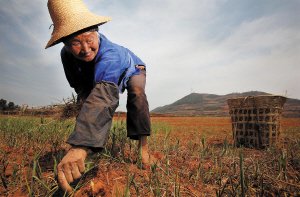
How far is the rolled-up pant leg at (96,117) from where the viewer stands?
1392 millimetres

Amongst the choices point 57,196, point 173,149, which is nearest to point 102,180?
point 57,196

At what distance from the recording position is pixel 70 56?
258 centimetres

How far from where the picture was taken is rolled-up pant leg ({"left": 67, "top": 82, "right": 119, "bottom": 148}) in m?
1.39

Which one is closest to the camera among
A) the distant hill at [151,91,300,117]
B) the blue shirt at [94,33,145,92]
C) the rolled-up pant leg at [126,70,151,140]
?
the blue shirt at [94,33,145,92]

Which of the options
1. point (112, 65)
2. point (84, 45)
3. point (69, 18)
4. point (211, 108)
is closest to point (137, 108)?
point (112, 65)

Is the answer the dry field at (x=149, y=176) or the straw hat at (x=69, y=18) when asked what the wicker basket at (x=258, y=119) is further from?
the straw hat at (x=69, y=18)

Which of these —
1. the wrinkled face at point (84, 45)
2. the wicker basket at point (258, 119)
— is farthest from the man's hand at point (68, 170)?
the wicker basket at point (258, 119)

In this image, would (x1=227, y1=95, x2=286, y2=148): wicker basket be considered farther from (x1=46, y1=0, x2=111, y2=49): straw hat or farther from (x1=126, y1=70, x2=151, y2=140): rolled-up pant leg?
(x1=46, y1=0, x2=111, y2=49): straw hat

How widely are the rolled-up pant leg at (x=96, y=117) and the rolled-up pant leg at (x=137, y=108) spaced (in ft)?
1.70

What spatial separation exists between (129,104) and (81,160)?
977mm

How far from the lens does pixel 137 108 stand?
216cm

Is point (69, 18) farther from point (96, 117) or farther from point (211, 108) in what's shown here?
point (211, 108)

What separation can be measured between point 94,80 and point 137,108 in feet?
1.90

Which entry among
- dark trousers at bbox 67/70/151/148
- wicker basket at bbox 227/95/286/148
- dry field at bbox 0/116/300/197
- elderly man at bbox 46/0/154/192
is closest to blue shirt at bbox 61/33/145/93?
elderly man at bbox 46/0/154/192
